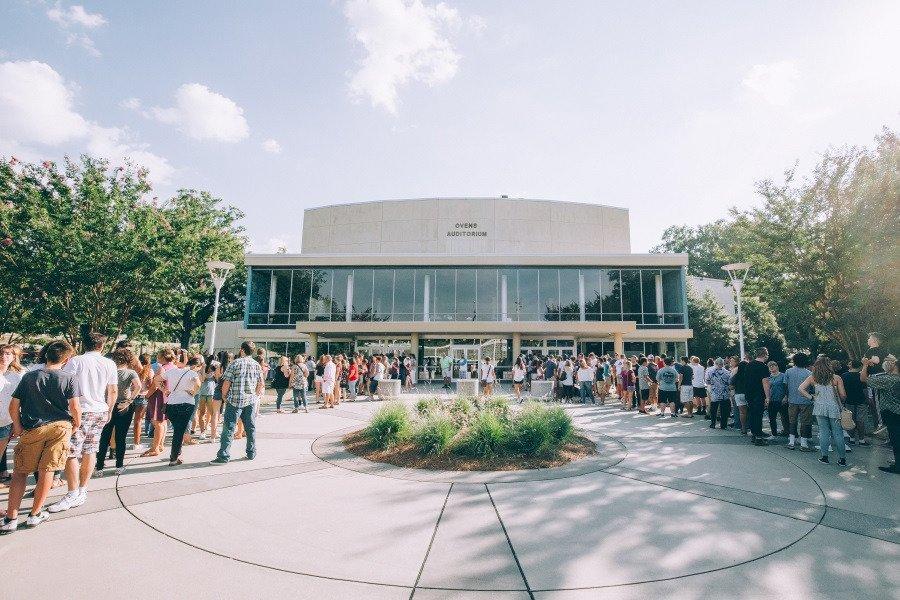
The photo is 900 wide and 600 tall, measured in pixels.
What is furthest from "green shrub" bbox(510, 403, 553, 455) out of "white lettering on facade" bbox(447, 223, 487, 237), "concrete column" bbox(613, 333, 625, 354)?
"white lettering on facade" bbox(447, 223, 487, 237)

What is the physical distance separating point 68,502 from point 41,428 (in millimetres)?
966

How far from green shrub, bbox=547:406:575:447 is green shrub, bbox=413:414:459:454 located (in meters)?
1.78

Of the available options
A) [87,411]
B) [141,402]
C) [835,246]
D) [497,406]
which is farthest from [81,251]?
[835,246]

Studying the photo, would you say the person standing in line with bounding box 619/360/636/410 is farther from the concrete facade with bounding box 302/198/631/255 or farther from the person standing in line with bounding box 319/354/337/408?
the concrete facade with bounding box 302/198/631/255

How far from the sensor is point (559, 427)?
7684 millimetres

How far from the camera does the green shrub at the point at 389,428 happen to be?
755 centimetres

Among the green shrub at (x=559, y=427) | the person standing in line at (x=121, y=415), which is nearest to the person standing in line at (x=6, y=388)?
the person standing in line at (x=121, y=415)

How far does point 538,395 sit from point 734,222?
1134 cm

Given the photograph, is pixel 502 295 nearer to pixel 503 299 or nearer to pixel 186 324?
pixel 503 299

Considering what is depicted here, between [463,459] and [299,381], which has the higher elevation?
[299,381]

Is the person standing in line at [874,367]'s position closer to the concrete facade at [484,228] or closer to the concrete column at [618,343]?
the concrete column at [618,343]

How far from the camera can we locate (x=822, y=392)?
7.23m

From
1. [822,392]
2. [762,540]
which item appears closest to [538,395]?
[822,392]

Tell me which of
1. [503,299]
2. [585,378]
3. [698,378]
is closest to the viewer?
[698,378]
